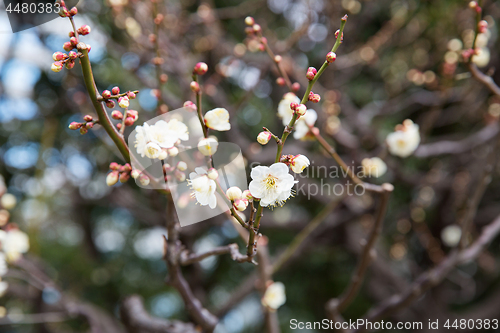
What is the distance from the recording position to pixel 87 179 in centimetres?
364

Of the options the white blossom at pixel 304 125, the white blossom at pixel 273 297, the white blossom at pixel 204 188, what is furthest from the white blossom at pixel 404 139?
the white blossom at pixel 204 188

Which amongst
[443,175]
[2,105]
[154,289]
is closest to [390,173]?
[443,175]

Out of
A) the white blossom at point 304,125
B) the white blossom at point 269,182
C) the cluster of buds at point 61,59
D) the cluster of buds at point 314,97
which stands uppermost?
the cluster of buds at point 61,59

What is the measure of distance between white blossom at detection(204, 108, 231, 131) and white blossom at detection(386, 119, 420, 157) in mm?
1041

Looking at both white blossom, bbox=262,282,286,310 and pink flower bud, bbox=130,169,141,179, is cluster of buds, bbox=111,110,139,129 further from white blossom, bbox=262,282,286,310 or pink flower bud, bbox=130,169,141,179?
white blossom, bbox=262,282,286,310

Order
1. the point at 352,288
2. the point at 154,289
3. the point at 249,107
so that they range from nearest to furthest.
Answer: the point at 352,288 → the point at 249,107 → the point at 154,289

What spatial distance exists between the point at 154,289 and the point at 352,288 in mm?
3166

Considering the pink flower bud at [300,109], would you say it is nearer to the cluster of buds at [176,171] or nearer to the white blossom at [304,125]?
the cluster of buds at [176,171]

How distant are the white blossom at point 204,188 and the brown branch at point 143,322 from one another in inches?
33.1

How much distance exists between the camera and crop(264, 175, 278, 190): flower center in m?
0.70

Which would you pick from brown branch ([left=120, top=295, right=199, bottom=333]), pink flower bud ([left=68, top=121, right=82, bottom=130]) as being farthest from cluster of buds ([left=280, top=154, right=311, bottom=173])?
brown branch ([left=120, top=295, right=199, bottom=333])

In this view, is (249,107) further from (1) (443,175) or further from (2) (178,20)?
(1) (443,175)

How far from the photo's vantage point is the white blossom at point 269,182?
0.69m

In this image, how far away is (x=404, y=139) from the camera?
1576 millimetres
